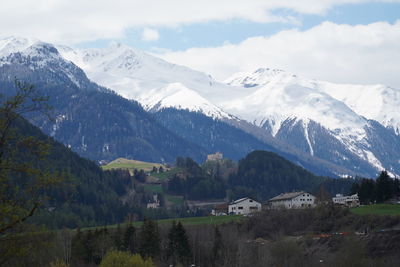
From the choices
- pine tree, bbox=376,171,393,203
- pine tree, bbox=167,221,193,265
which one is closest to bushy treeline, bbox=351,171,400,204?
pine tree, bbox=376,171,393,203

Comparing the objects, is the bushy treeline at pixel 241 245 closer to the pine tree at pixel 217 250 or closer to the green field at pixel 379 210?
the pine tree at pixel 217 250

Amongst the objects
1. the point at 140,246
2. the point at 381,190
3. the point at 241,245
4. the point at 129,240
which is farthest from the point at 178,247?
the point at 381,190

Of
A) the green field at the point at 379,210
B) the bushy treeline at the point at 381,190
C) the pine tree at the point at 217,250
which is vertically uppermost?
the bushy treeline at the point at 381,190

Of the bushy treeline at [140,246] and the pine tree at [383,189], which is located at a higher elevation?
the pine tree at [383,189]

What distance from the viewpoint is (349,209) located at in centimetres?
16362

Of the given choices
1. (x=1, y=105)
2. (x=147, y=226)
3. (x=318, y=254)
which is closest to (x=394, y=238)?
(x=318, y=254)

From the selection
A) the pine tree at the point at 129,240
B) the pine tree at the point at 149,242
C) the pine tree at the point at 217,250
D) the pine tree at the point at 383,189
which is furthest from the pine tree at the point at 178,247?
the pine tree at the point at 383,189

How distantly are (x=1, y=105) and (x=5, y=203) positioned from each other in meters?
4.36

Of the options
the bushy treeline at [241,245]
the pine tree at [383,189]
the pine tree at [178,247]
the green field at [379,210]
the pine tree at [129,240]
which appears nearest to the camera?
the bushy treeline at [241,245]

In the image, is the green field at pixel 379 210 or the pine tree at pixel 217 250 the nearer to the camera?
the pine tree at pixel 217 250

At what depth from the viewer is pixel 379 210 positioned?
15738cm

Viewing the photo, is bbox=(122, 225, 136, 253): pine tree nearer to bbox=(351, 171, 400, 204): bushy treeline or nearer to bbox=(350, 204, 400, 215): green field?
bbox=(350, 204, 400, 215): green field

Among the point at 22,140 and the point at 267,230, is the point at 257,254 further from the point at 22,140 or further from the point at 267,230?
the point at 22,140

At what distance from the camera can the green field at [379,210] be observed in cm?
15180
